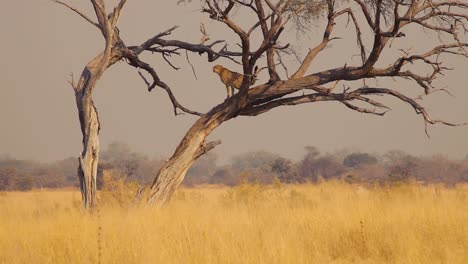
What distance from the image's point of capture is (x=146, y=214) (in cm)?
1025

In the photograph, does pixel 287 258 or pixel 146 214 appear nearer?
pixel 287 258

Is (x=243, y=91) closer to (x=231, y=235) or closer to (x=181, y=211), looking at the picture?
(x=181, y=211)

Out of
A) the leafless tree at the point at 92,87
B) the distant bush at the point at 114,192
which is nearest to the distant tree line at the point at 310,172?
the distant bush at the point at 114,192

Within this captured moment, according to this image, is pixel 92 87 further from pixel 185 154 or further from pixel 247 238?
pixel 247 238

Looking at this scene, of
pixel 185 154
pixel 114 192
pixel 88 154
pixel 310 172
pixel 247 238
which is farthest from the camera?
pixel 310 172

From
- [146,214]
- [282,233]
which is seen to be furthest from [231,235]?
[146,214]

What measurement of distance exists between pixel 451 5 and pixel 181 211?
20.9 ft

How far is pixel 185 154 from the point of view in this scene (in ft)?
39.1

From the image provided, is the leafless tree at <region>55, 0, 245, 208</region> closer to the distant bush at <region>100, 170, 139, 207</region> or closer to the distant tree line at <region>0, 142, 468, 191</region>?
the distant bush at <region>100, 170, 139, 207</region>

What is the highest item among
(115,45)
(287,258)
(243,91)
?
(115,45)

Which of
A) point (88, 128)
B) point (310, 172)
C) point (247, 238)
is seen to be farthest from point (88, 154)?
point (310, 172)

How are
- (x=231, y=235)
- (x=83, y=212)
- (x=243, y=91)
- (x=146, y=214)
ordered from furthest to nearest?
(x=243, y=91)
(x=83, y=212)
(x=146, y=214)
(x=231, y=235)

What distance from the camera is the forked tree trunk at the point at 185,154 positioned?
11812mm

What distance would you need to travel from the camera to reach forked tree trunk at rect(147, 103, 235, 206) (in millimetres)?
11812
